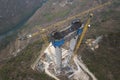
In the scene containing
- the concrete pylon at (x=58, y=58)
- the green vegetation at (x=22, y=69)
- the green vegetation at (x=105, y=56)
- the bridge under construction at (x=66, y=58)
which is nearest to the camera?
the concrete pylon at (x=58, y=58)

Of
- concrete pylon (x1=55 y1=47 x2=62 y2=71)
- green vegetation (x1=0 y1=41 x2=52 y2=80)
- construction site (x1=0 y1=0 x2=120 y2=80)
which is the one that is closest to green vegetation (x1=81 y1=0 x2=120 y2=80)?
construction site (x1=0 y1=0 x2=120 y2=80)

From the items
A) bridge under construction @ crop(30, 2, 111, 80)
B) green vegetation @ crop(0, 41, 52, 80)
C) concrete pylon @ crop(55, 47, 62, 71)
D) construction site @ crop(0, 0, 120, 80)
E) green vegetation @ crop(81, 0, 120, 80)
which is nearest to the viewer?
concrete pylon @ crop(55, 47, 62, 71)

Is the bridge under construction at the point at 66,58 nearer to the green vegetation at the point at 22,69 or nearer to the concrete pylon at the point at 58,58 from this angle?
the concrete pylon at the point at 58,58

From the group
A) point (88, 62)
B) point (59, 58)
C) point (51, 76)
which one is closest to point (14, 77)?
point (51, 76)

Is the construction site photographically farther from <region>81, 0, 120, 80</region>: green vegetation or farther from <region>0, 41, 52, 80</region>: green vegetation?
<region>0, 41, 52, 80</region>: green vegetation

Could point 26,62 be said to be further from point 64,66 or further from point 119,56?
point 119,56

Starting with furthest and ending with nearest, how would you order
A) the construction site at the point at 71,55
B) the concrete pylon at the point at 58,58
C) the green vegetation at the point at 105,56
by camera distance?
the green vegetation at the point at 105,56
the construction site at the point at 71,55
the concrete pylon at the point at 58,58

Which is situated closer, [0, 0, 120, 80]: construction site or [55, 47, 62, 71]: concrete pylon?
[55, 47, 62, 71]: concrete pylon

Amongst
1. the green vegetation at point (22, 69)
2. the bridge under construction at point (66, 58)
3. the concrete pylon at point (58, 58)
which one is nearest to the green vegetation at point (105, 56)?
the bridge under construction at point (66, 58)

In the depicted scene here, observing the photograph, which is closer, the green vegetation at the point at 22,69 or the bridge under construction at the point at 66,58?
the bridge under construction at the point at 66,58
